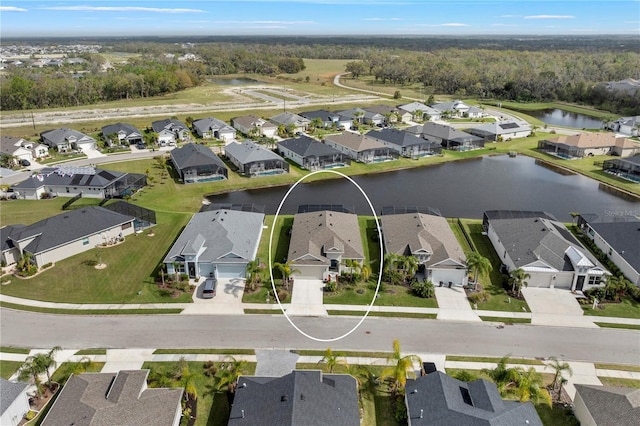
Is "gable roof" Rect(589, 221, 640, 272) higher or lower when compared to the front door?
higher

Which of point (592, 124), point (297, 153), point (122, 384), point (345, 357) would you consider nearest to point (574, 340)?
point (345, 357)

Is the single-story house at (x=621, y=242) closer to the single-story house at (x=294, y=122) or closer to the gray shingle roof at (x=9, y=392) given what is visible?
the gray shingle roof at (x=9, y=392)

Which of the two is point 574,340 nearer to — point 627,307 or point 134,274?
point 627,307

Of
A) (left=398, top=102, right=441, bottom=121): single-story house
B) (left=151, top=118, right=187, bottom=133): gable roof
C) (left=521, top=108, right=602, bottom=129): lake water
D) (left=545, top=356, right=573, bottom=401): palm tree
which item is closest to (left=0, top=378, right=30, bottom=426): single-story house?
(left=545, top=356, right=573, bottom=401): palm tree

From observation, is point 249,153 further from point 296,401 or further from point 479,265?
point 296,401

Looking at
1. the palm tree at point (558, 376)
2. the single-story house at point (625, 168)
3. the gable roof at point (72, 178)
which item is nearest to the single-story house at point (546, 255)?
the palm tree at point (558, 376)

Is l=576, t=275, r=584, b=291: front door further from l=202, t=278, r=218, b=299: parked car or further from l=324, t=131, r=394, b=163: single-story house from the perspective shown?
l=324, t=131, r=394, b=163: single-story house
